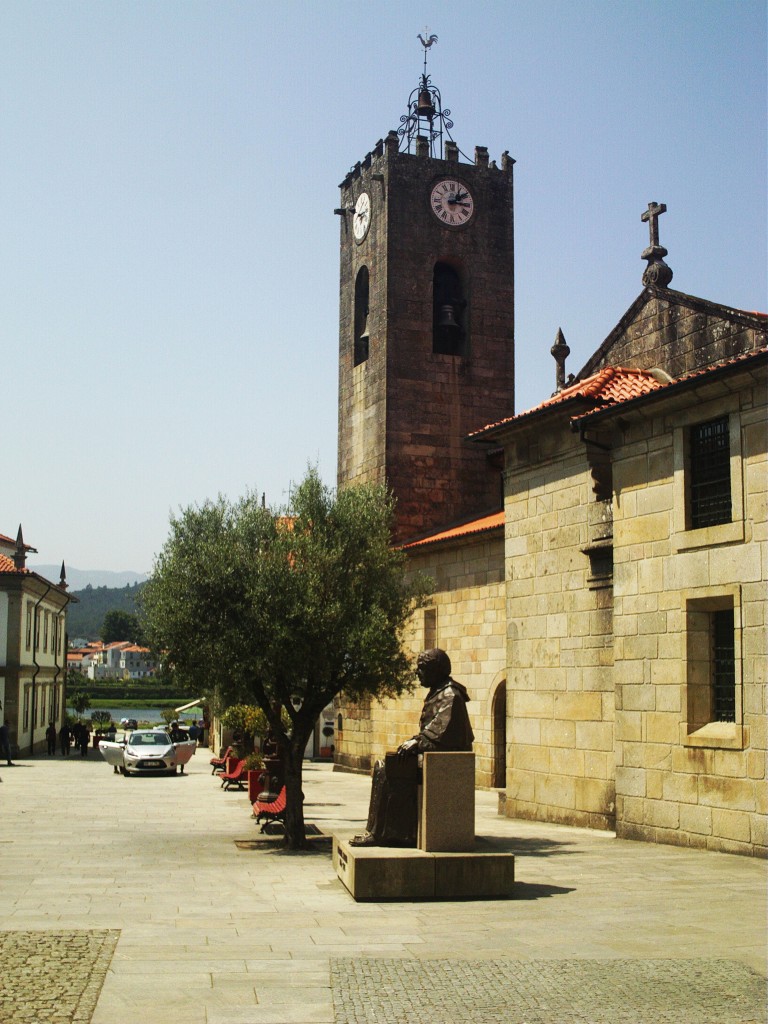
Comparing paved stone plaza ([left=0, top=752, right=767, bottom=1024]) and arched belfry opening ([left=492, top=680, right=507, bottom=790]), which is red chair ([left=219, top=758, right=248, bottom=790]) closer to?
arched belfry opening ([left=492, top=680, right=507, bottom=790])

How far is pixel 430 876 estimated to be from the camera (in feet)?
33.5

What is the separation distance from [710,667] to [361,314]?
76.8 ft

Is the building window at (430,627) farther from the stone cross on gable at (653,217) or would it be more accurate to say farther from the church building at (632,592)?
the stone cross on gable at (653,217)

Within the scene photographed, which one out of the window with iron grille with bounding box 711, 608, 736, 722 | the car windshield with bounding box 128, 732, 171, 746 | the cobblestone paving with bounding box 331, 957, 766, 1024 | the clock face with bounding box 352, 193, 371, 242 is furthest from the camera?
the clock face with bounding box 352, 193, 371, 242

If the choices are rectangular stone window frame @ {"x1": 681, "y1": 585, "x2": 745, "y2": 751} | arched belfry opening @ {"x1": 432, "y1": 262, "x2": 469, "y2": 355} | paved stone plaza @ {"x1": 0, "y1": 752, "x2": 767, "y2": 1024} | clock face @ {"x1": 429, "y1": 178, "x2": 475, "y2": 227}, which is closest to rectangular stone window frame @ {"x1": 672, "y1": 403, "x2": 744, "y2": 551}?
rectangular stone window frame @ {"x1": 681, "y1": 585, "x2": 745, "y2": 751}

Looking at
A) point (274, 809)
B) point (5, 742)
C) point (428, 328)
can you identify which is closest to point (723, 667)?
point (274, 809)

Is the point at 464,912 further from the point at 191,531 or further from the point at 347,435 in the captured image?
the point at 347,435

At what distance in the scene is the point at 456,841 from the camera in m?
10.5

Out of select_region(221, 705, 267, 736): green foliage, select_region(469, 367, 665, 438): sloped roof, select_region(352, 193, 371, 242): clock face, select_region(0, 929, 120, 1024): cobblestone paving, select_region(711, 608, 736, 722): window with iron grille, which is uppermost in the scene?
select_region(352, 193, 371, 242): clock face

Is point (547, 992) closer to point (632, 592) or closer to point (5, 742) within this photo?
point (632, 592)

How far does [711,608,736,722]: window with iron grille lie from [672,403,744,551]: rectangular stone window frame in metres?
0.88

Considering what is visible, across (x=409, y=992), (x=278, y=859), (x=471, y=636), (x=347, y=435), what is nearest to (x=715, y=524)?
(x=278, y=859)

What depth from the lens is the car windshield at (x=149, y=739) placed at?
32.7 m

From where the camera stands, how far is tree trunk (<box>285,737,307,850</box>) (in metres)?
15.0
